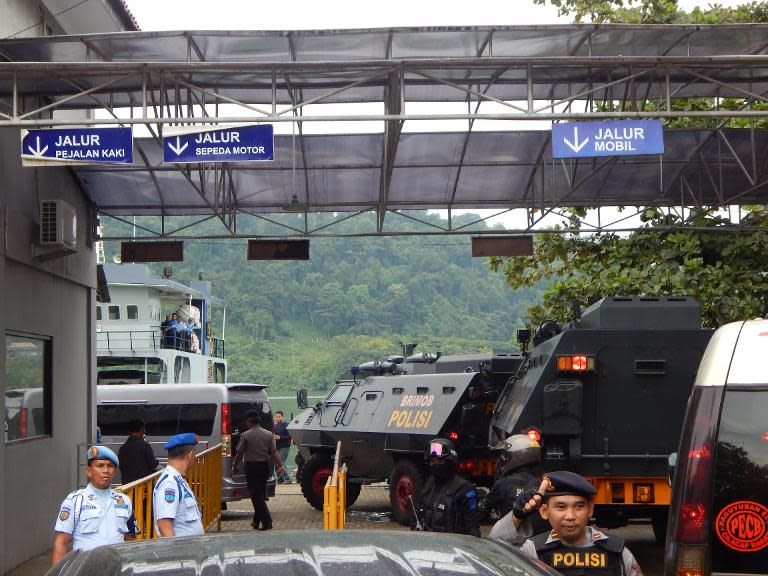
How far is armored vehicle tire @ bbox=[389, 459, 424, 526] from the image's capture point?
1642 centimetres

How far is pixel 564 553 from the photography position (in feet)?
17.0

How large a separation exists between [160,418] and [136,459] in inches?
208

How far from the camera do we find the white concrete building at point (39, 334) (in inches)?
525

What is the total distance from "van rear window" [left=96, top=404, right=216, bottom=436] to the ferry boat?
16.7m

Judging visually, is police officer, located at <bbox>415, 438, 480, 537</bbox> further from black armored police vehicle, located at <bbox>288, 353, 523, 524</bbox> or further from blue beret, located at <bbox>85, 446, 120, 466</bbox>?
black armored police vehicle, located at <bbox>288, 353, 523, 524</bbox>

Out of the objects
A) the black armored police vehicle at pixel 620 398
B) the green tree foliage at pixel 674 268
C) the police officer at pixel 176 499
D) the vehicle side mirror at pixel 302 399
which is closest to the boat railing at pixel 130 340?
the vehicle side mirror at pixel 302 399

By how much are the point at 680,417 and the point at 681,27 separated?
166 inches

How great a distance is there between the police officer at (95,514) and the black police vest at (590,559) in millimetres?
2762

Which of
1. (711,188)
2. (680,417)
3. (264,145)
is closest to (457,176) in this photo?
(711,188)

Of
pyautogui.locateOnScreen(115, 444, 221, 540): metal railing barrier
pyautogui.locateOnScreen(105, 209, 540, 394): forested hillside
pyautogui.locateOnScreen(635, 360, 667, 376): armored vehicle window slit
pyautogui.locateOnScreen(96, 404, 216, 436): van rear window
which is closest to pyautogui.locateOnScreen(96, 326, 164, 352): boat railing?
pyautogui.locateOnScreen(96, 404, 216, 436): van rear window

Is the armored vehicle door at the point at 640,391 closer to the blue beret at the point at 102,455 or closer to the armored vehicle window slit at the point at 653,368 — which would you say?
the armored vehicle window slit at the point at 653,368

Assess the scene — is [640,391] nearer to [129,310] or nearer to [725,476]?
[725,476]

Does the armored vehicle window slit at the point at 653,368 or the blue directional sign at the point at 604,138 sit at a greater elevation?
the blue directional sign at the point at 604,138

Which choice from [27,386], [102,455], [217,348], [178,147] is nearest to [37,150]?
[178,147]
